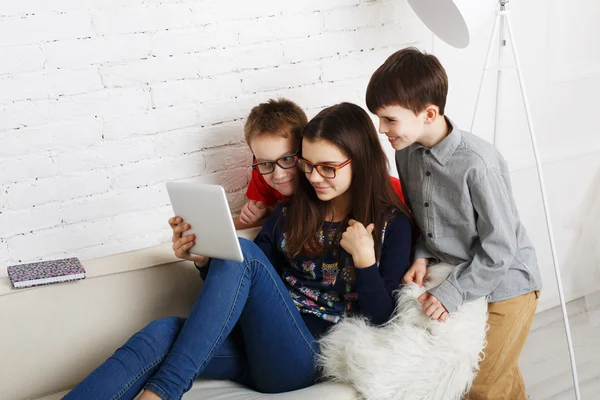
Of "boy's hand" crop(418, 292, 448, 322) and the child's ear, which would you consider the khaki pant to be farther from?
the child's ear

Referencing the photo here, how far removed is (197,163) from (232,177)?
0.43ft

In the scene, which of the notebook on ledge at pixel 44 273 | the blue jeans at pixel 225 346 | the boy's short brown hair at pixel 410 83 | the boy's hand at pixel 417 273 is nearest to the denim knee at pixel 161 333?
the blue jeans at pixel 225 346

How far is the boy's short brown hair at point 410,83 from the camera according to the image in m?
1.78

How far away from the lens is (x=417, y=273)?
1859 millimetres

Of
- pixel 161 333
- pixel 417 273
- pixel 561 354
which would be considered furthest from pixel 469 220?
pixel 561 354

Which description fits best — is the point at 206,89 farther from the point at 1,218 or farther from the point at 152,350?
the point at 152,350

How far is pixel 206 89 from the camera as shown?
7.06 ft

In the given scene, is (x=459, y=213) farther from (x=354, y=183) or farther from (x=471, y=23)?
(x=471, y=23)

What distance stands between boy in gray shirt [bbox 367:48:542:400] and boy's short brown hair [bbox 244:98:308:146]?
0.77ft

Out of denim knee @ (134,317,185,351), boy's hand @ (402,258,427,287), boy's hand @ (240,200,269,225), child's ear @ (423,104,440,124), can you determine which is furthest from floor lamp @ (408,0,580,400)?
denim knee @ (134,317,185,351)

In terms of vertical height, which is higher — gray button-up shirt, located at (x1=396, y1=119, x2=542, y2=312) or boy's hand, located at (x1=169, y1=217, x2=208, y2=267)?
boy's hand, located at (x1=169, y1=217, x2=208, y2=267)

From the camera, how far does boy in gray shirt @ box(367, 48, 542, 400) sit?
69.3 inches

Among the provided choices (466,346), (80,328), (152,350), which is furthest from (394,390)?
(80,328)

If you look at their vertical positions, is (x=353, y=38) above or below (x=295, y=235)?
above
